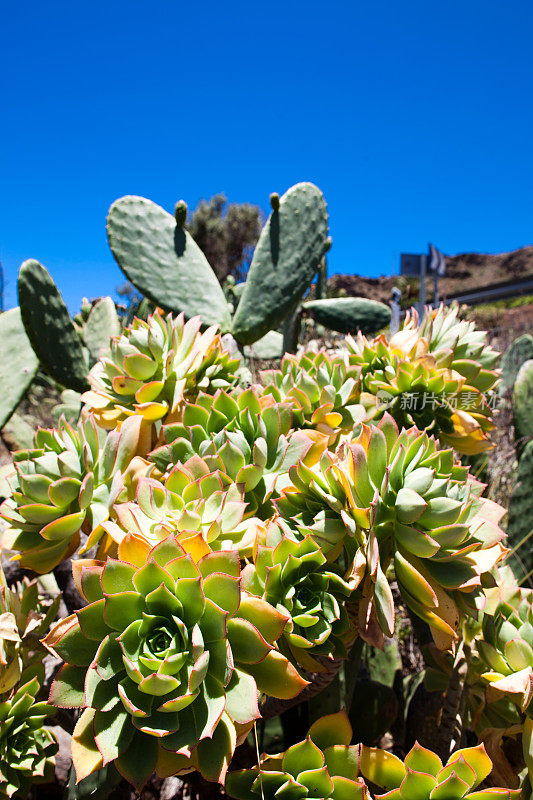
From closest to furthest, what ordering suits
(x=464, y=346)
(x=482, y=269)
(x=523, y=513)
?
(x=464, y=346) → (x=523, y=513) → (x=482, y=269)

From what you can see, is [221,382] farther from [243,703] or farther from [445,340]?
[243,703]

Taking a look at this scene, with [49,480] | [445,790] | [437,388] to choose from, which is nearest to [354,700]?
[445,790]

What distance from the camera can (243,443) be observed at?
651mm

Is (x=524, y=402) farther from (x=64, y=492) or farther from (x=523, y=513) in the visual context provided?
(x=64, y=492)

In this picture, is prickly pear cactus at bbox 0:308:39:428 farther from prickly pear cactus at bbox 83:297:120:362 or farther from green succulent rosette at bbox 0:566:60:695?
green succulent rosette at bbox 0:566:60:695

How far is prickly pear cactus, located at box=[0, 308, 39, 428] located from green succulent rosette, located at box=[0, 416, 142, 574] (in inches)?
33.3

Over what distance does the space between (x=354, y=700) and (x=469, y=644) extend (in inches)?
13.3

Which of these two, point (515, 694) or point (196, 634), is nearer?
point (196, 634)

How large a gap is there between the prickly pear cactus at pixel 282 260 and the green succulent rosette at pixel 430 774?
1.10m

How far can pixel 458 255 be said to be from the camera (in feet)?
73.3

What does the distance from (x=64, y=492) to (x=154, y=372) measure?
8.7 inches

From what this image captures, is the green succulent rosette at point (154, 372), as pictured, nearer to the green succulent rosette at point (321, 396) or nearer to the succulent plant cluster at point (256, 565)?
the succulent plant cluster at point (256, 565)

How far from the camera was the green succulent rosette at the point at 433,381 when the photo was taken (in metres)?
0.83

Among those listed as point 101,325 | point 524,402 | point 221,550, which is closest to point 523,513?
point 524,402
